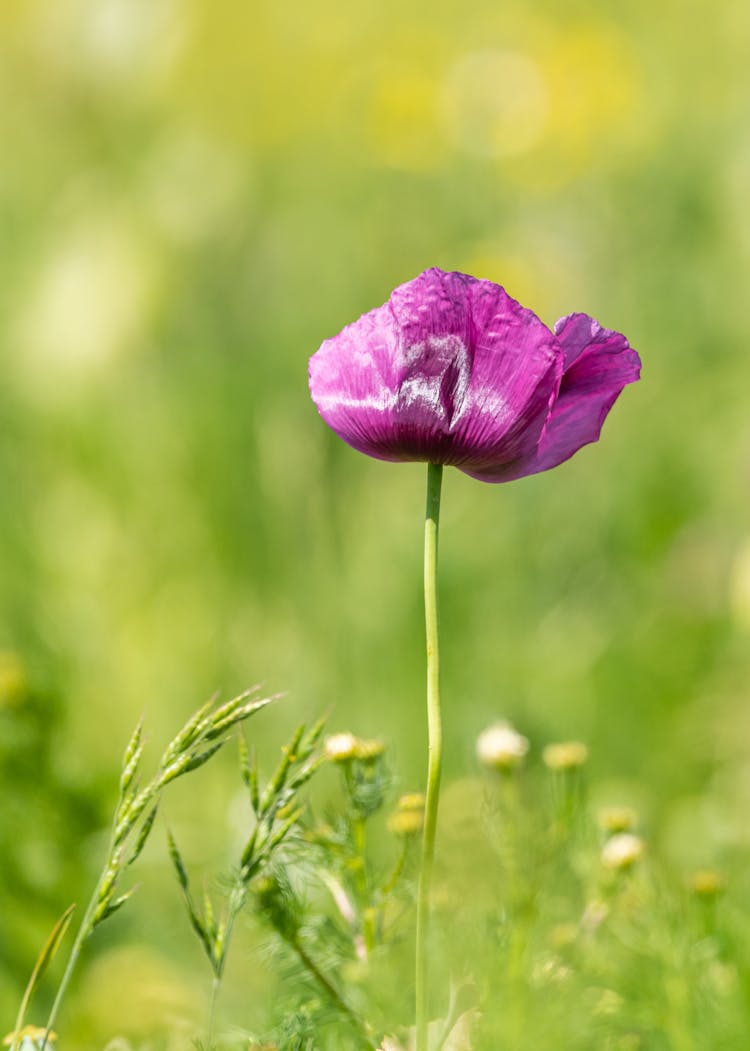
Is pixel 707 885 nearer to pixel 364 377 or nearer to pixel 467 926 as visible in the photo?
pixel 467 926

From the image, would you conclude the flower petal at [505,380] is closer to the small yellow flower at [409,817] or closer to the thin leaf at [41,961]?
the small yellow flower at [409,817]

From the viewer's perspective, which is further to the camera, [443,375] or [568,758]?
[568,758]

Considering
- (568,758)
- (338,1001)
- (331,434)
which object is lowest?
(338,1001)

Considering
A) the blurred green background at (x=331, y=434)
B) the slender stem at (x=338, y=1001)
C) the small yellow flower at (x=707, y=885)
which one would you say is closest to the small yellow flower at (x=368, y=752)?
the slender stem at (x=338, y=1001)

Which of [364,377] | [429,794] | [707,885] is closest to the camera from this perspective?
[429,794]

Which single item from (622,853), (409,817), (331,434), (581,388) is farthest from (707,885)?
(331,434)

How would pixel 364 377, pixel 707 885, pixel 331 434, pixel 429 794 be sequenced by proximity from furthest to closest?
pixel 331 434
pixel 707 885
pixel 364 377
pixel 429 794

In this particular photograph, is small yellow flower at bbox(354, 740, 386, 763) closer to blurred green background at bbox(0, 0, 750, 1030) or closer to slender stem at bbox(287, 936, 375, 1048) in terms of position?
slender stem at bbox(287, 936, 375, 1048)

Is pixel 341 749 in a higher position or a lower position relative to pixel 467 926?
higher
